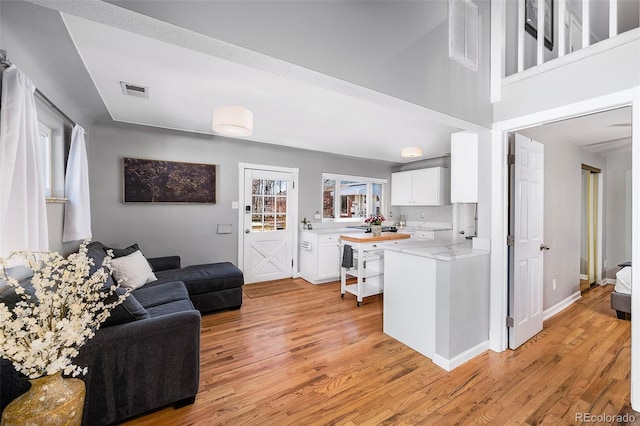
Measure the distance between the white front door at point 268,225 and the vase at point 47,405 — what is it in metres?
3.26

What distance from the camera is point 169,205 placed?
13.0ft

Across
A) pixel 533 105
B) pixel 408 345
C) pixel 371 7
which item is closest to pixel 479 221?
pixel 533 105

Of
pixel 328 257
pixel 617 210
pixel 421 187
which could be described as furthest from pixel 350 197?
pixel 617 210

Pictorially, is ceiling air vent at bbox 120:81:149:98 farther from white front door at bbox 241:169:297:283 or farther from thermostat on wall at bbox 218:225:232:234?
thermostat on wall at bbox 218:225:232:234

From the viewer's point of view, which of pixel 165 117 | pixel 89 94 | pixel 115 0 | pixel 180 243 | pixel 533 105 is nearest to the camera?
pixel 115 0

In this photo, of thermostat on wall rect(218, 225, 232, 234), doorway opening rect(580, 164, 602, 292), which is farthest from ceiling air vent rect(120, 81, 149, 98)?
doorway opening rect(580, 164, 602, 292)

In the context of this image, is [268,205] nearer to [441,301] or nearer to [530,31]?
[441,301]

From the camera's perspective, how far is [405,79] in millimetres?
1948

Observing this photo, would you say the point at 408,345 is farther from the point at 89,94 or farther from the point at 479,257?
the point at 89,94

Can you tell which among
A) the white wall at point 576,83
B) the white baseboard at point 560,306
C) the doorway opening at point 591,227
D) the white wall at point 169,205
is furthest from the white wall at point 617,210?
the white wall at point 169,205

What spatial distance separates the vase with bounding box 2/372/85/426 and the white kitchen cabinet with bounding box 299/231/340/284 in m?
3.52

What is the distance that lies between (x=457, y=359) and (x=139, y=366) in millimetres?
2301

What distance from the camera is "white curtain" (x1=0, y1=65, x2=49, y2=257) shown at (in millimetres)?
1470

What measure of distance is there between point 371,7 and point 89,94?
259 cm
